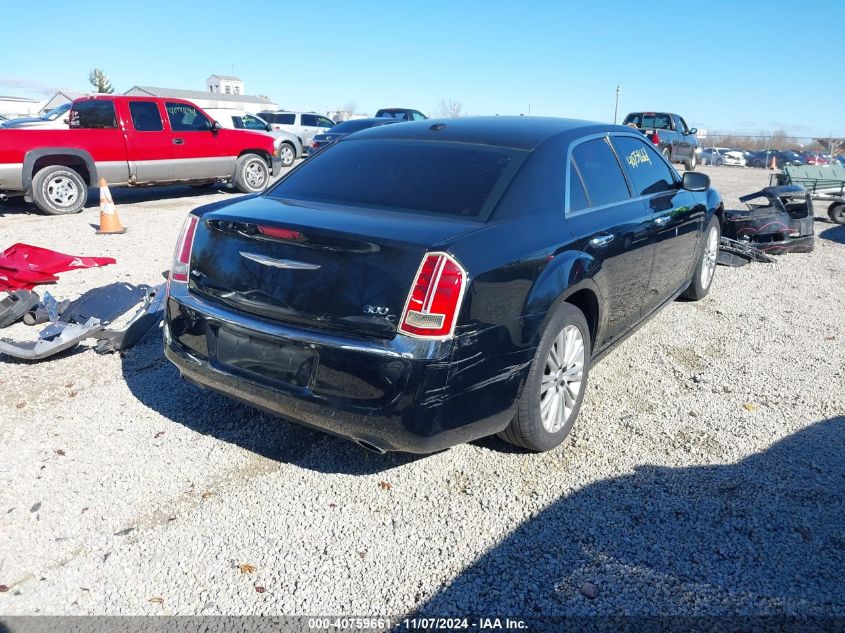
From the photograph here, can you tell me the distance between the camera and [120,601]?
239cm

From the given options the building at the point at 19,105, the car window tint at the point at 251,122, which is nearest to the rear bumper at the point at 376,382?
the car window tint at the point at 251,122

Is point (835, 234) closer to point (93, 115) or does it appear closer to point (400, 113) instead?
point (93, 115)

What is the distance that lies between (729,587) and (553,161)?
220cm

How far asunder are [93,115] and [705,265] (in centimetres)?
978

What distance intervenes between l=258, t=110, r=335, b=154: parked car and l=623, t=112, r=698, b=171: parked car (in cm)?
1136

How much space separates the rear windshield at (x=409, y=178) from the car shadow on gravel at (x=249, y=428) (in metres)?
1.28

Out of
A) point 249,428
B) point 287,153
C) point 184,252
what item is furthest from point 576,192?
point 287,153

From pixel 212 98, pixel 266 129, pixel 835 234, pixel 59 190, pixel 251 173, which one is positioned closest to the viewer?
pixel 59 190

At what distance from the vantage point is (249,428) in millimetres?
3648

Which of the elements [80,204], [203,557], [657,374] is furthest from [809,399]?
[80,204]

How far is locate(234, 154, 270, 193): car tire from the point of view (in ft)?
42.5

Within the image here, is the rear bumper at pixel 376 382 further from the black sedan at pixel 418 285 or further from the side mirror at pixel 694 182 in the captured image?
the side mirror at pixel 694 182

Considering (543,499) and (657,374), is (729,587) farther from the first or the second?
(657,374)

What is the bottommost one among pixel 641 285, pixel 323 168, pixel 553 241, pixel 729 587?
pixel 729 587
